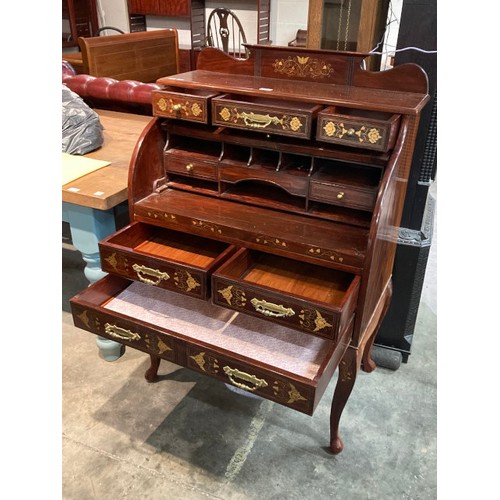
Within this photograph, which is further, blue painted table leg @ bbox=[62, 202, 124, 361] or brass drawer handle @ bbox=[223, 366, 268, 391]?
blue painted table leg @ bbox=[62, 202, 124, 361]

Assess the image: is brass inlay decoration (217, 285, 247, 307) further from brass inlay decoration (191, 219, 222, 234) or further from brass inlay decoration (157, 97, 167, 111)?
brass inlay decoration (157, 97, 167, 111)

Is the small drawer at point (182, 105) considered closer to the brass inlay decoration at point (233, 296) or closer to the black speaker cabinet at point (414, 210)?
the brass inlay decoration at point (233, 296)

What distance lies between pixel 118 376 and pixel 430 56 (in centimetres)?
158

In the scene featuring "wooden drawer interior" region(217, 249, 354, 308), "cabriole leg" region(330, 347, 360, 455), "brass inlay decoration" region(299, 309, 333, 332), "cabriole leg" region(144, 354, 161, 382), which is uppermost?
"brass inlay decoration" region(299, 309, 333, 332)

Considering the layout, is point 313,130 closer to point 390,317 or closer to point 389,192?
point 389,192

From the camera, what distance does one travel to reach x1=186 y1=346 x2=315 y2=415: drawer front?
3.82 ft

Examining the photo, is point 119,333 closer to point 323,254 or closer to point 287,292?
point 287,292

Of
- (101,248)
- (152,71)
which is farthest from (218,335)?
(152,71)

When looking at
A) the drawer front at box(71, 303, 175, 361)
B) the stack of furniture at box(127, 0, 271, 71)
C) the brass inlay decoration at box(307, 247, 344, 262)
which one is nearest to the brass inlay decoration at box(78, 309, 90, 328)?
the drawer front at box(71, 303, 175, 361)

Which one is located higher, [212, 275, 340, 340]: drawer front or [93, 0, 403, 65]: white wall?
[93, 0, 403, 65]: white wall

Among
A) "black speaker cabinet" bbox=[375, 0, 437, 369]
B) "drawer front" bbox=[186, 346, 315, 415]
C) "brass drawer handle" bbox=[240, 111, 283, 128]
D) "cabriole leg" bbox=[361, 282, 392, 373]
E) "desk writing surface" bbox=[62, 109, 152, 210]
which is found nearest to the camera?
"drawer front" bbox=[186, 346, 315, 415]

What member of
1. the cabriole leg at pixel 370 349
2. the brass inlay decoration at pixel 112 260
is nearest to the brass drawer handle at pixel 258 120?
the brass inlay decoration at pixel 112 260

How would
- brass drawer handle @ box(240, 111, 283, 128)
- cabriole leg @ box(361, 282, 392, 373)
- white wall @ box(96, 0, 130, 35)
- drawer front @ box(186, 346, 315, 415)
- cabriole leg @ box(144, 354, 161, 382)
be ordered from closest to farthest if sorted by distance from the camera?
1. drawer front @ box(186, 346, 315, 415)
2. brass drawer handle @ box(240, 111, 283, 128)
3. cabriole leg @ box(361, 282, 392, 373)
4. cabriole leg @ box(144, 354, 161, 382)
5. white wall @ box(96, 0, 130, 35)

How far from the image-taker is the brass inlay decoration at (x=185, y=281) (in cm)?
131
